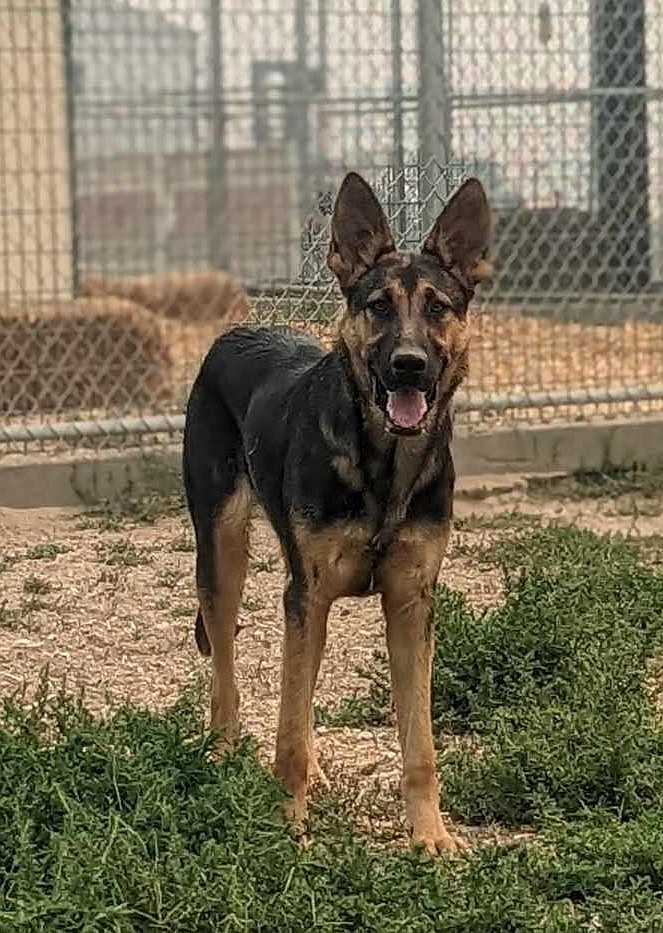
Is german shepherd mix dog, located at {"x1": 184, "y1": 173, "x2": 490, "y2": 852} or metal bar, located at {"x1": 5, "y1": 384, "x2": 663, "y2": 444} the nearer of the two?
german shepherd mix dog, located at {"x1": 184, "y1": 173, "x2": 490, "y2": 852}

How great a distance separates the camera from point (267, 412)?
198 inches

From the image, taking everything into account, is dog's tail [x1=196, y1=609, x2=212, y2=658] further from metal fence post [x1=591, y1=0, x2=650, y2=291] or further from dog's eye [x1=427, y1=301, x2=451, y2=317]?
metal fence post [x1=591, y1=0, x2=650, y2=291]

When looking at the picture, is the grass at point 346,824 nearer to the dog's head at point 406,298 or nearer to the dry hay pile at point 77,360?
the dog's head at point 406,298

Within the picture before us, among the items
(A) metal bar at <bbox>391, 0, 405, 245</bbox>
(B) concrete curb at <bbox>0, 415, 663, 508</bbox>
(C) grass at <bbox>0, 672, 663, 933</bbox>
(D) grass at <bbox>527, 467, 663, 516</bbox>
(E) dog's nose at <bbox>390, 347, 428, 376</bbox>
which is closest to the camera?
(C) grass at <bbox>0, 672, 663, 933</bbox>

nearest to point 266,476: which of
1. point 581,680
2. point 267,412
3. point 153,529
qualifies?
point 267,412

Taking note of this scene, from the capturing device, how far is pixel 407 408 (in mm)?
4422

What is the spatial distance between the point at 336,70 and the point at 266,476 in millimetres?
6215

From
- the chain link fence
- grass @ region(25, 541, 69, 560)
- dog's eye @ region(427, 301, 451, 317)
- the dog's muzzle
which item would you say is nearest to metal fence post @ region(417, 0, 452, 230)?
the chain link fence

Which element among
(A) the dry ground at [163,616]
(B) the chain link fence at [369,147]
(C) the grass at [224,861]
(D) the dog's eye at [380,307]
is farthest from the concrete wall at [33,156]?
(C) the grass at [224,861]

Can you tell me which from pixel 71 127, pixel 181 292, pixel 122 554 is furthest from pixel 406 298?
pixel 181 292

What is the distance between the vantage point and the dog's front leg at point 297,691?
458 cm

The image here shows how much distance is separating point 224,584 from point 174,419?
3726 millimetres

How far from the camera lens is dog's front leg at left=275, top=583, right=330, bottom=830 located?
4582 mm

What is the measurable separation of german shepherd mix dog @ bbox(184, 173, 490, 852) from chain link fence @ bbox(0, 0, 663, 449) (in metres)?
3.01
